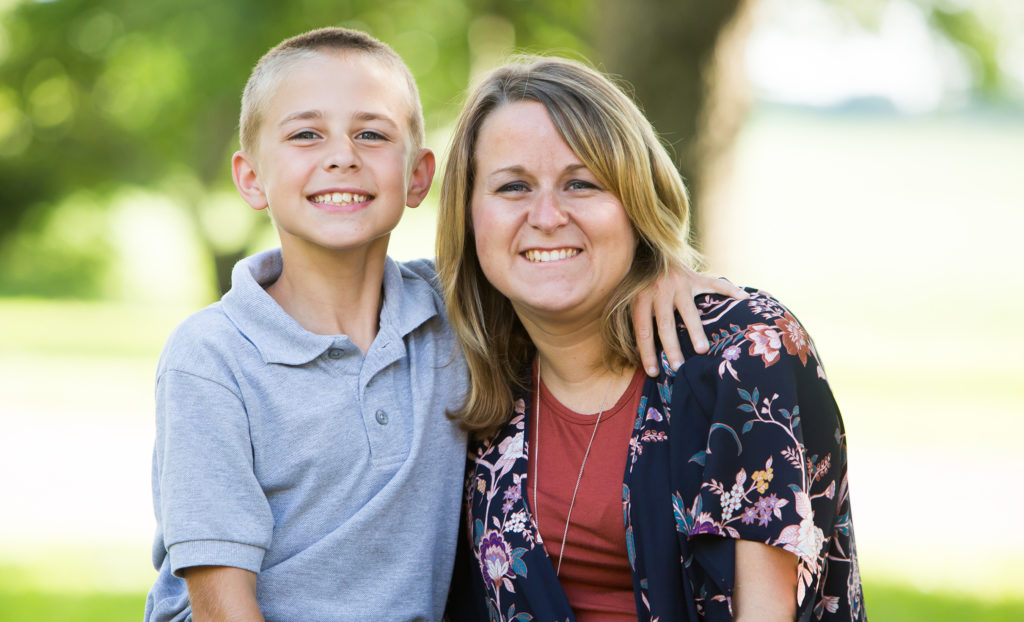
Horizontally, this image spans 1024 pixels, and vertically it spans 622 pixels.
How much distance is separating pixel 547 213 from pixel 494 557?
2.93 feet

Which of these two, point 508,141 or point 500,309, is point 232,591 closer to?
point 500,309

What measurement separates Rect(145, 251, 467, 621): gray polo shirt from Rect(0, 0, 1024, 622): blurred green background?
2920mm

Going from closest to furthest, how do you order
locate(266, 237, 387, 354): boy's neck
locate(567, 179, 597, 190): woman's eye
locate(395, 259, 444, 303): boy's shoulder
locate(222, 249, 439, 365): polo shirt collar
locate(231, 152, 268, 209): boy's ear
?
1. locate(222, 249, 439, 365): polo shirt collar
2. locate(567, 179, 597, 190): woman's eye
3. locate(266, 237, 387, 354): boy's neck
4. locate(231, 152, 268, 209): boy's ear
5. locate(395, 259, 444, 303): boy's shoulder

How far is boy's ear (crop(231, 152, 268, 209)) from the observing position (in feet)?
9.84

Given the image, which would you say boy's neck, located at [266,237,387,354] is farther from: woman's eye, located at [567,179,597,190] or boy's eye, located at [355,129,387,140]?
woman's eye, located at [567,179,597,190]

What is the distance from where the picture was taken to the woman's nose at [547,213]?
8.82ft

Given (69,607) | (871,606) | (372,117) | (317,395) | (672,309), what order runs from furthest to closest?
(69,607) → (871,606) → (372,117) → (672,309) → (317,395)

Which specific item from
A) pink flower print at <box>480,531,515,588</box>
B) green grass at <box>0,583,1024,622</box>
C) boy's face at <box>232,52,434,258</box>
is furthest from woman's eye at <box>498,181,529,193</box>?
green grass at <box>0,583,1024,622</box>

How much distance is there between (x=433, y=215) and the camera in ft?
50.5

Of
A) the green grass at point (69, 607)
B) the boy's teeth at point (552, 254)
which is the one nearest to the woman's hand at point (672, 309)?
the boy's teeth at point (552, 254)

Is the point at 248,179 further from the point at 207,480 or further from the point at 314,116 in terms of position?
the point at 207,480

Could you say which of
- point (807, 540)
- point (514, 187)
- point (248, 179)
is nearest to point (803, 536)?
point (807, 540)

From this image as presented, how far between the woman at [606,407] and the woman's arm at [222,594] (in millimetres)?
638

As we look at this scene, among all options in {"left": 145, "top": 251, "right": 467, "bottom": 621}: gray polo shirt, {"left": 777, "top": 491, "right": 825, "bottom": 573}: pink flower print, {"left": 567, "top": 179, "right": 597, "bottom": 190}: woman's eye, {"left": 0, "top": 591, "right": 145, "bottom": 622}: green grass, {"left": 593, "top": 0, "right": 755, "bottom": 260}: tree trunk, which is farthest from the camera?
{"left": 0, "top": 591, "right": 145, "bottom": 622}: green grass
